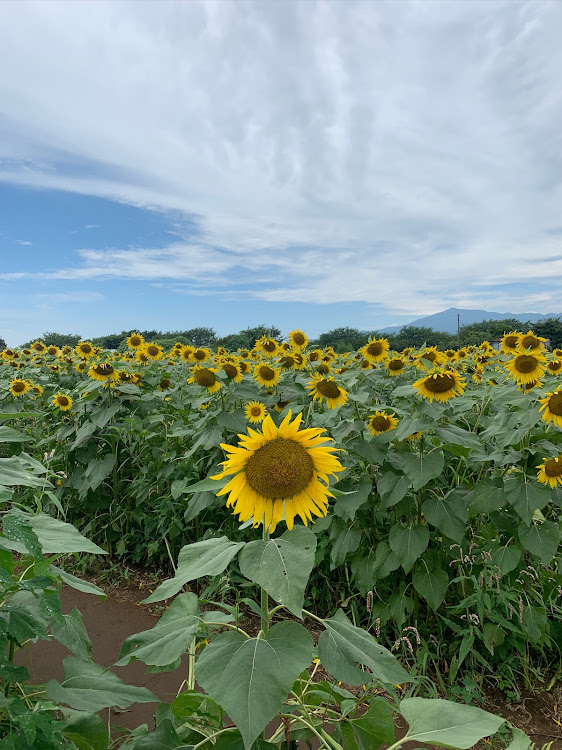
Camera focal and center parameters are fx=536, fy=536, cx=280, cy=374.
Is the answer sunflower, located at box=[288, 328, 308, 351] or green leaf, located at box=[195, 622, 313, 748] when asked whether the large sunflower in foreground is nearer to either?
green leaf, located at box=[195, 622, 313, 748]

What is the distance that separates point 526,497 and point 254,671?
198 cm

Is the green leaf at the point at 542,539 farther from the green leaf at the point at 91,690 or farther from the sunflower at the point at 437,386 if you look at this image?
the green leaf at the point at 91,690

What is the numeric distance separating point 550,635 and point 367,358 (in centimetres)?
273

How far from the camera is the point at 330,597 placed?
3367mm

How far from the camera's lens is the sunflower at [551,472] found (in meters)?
2.74

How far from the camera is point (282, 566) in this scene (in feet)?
3.89

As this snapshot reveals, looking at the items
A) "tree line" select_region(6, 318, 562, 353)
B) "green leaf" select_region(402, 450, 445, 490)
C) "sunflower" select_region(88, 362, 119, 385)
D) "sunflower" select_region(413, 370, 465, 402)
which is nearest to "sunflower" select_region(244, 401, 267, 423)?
"sunflower" select_region(413, 370, 465, 402)

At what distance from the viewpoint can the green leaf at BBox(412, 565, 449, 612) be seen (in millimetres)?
2777

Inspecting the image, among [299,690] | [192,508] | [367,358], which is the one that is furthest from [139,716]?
[367,358]

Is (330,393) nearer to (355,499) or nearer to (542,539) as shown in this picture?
(355,499)

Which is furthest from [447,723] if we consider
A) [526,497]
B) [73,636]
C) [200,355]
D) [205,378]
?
[200,355]

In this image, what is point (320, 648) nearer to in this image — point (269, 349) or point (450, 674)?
point (450, 674)

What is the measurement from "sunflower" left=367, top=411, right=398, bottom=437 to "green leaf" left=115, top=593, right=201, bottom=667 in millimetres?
1768

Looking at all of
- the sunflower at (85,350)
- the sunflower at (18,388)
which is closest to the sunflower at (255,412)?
the sunflower at (18,388)
